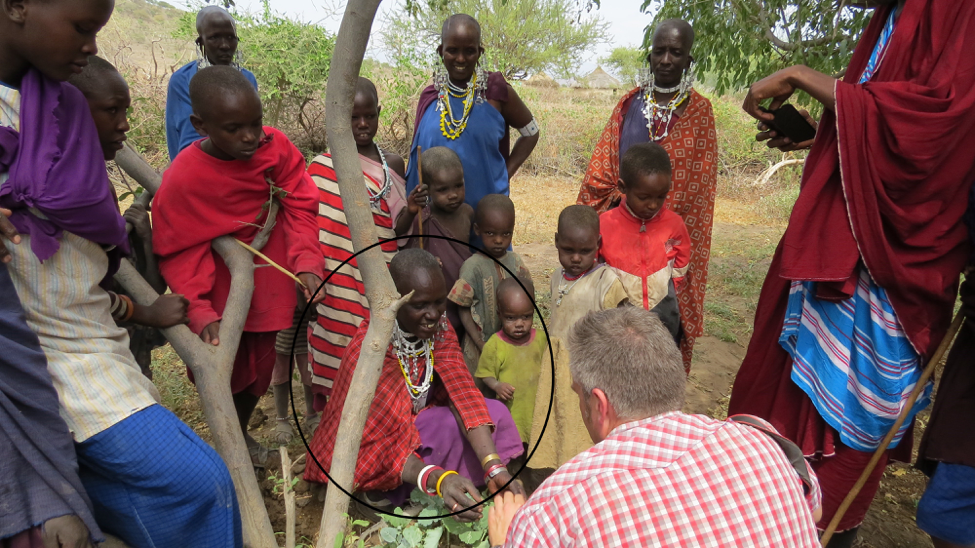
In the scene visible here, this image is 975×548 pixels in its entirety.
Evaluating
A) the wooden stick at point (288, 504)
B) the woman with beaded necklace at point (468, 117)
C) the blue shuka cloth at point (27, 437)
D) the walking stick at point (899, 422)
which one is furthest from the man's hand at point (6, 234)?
the walking stick at point (899, 422)

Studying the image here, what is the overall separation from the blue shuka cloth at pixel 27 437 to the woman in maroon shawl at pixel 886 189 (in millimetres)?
2130

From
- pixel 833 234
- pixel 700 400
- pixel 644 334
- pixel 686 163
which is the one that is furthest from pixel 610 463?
pixel 700 400

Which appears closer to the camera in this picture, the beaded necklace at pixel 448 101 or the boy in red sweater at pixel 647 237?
the boy in red sweater at pixel 647 237

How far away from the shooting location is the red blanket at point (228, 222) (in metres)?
2.28

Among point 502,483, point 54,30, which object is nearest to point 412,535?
point 502,483

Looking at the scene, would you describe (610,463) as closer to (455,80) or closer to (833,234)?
(833,234)

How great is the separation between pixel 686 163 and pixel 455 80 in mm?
1374

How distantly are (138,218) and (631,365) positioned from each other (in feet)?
5.75

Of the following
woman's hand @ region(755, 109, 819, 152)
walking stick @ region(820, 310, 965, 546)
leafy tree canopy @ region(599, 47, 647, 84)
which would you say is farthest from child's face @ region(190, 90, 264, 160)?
leafy tree canopy @ region(599, 47, 647, 84)

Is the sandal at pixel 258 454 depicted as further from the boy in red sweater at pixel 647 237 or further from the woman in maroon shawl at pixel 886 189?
the woman in maroon shawl at pixel 886 189

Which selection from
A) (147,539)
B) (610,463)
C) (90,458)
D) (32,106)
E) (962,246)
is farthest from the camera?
(962,246)

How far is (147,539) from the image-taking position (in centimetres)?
168

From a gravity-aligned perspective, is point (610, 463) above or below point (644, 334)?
below

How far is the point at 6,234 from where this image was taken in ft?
4.44
